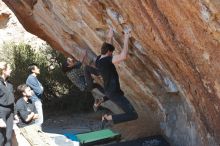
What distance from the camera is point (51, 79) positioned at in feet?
52.5

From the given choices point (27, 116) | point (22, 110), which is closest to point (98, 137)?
point (27, 116)

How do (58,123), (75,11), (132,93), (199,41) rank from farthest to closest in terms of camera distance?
(58,123), (132,93), (75,11), (199,41)

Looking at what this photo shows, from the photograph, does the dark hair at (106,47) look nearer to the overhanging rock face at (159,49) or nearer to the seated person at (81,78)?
the overhanging rock face at (159,49)

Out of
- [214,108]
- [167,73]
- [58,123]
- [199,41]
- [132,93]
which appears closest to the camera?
[199,41]

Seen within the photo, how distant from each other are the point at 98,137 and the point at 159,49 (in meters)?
3.26

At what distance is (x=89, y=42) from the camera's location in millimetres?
9828

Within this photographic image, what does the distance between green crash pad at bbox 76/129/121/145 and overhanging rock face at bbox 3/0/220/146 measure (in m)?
0.28

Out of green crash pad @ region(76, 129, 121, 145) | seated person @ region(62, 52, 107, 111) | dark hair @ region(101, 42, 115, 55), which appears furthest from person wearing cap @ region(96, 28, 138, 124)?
green crash pad @ region(76, 129, 121, 145)

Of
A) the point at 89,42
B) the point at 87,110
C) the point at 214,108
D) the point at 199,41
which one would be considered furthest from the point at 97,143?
the point at 87,110

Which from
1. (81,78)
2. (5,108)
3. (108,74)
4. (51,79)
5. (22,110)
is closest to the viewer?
(108,74)

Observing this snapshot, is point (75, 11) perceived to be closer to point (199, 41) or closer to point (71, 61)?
point (71, 61)

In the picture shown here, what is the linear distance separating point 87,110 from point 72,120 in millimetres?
1115

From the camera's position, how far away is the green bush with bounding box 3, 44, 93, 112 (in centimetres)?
1538

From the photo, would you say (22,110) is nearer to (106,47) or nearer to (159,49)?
(106,47)
